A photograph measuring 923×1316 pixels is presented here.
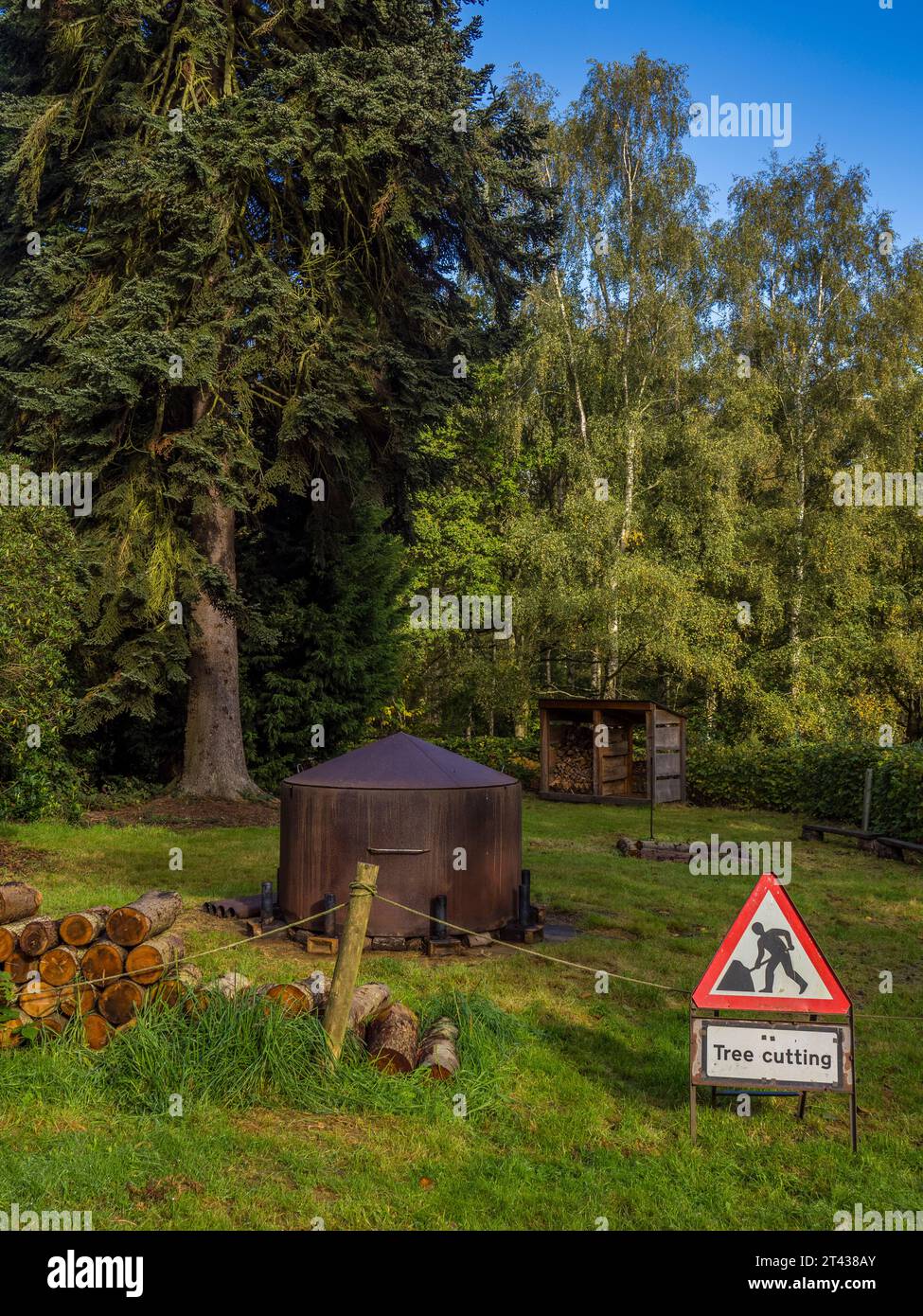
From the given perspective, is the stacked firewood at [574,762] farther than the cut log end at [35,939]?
Yes

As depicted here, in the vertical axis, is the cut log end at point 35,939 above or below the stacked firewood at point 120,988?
above

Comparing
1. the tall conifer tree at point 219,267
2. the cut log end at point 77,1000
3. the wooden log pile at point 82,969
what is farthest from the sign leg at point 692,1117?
the tall conifer tree at point 219,267

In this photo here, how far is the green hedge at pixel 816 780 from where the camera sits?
55.1 ft

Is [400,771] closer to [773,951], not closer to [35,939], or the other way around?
[35,939]

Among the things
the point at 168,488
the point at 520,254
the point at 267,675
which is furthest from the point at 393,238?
the point at 267,675

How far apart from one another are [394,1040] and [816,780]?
16.1 metres

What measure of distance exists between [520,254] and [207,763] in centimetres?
1049

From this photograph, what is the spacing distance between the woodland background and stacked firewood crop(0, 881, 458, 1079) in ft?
23.0

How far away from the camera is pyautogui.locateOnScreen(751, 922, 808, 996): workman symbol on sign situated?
5465 millimetres

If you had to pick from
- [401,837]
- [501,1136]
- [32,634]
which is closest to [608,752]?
[32,634]

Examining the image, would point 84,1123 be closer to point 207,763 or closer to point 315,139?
point 207,763

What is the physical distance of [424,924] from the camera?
9.27 metres

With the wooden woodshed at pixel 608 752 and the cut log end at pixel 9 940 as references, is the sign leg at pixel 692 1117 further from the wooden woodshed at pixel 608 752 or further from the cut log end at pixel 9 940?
the wooden woodshed at pixel 608 752

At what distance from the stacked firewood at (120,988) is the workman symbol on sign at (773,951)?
1813 mm
